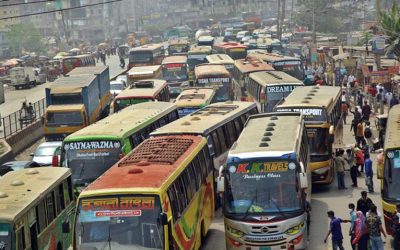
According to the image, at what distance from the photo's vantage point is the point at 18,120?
4169 cm

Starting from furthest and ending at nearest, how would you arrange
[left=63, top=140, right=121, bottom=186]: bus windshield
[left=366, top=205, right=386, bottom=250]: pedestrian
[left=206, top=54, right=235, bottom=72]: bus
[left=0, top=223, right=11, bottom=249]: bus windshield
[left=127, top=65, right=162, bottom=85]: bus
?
[left=206, top=54, right=235, bottom=72]: bus
[left=127, top=65, right=162, bottom=85]: bus
[left=63, top=140, right=121, bottom=186]: bus windshield
[left=366, top=205, right=386, bottom=250]: pedestrian
[left=0, top=223, right=11, bottom=249]: bus windshield

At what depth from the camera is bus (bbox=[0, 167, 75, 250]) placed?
1531 centimetres

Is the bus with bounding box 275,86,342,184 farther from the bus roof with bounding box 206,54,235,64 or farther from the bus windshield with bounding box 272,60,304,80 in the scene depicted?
the bus roof with bounding box 206,54,235,64

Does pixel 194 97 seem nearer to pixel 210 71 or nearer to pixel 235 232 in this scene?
pixel 210 71

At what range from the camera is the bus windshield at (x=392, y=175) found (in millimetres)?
18188

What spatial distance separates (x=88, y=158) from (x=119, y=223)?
6836 millimetres

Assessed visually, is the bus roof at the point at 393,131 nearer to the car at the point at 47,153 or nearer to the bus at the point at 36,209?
the bus at the point at 36,209

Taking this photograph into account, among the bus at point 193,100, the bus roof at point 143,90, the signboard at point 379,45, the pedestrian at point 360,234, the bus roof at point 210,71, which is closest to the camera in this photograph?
the pedestrian at point 360,234

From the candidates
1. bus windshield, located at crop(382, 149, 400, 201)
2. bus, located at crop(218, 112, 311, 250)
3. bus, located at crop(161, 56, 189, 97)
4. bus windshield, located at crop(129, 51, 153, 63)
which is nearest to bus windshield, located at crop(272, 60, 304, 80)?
bus, located at crop(161, 56, 189, 97)

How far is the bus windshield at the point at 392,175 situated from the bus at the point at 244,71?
82.2 feet

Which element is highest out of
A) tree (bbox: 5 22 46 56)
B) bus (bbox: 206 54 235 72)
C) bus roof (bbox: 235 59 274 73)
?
bus roof (bbox: 235 59 274 73)

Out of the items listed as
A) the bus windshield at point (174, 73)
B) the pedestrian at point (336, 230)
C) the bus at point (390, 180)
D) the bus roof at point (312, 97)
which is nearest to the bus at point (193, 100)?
the bus roof at point (312, 97)

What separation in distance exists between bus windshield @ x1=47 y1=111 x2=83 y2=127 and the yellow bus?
56.6 feet

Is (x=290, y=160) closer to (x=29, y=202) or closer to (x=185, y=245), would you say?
(x=185, y=245)
